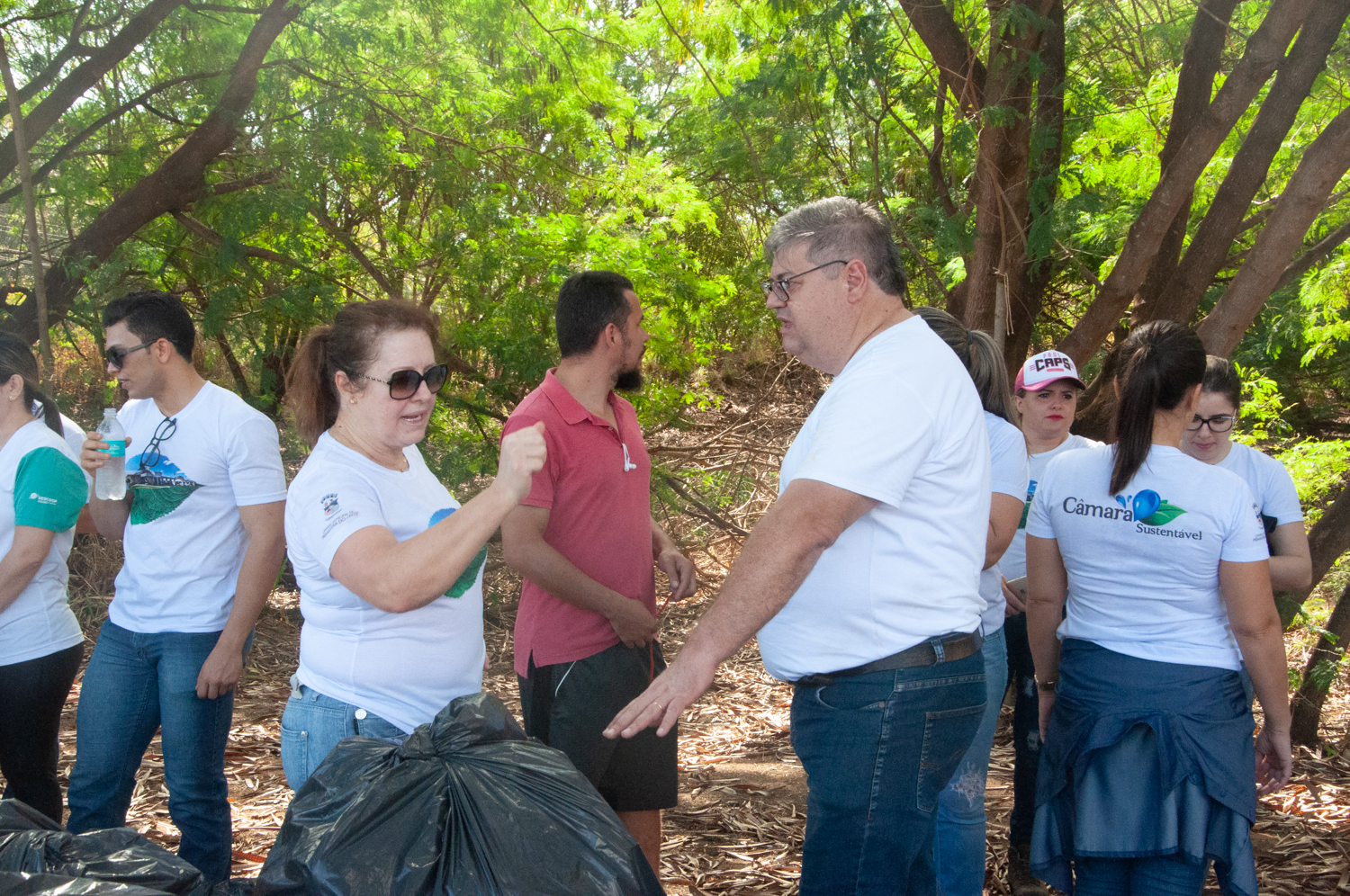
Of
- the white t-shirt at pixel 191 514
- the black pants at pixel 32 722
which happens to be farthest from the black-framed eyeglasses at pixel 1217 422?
the black pants at pixel 32 722

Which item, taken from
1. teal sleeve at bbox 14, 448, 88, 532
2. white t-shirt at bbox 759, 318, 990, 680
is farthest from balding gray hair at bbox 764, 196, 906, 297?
teal sleeve at bbox 14, 448, 88, 532

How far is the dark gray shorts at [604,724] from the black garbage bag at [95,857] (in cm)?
118

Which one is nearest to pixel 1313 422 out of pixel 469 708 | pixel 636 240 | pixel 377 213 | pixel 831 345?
pixel 636 240

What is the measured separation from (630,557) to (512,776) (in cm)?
139

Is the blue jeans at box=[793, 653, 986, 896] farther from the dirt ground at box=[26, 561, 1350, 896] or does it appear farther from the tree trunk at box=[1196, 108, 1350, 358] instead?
the tree trunk at box=[1196, 108, 1350, 358]

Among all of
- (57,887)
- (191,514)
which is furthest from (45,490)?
(57,887)

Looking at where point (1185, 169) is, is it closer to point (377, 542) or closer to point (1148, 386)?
point (1148, 386)

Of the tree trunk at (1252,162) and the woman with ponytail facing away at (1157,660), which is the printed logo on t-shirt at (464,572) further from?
the tree trunk at (1252,162)

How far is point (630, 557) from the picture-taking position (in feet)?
10.0

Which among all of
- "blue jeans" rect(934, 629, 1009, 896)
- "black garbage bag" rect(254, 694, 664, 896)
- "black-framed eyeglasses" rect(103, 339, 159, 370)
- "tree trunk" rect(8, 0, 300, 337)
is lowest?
"blue jeans" rect(934, 629, 1009, 896)

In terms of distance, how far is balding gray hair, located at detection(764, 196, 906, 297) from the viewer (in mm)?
2156

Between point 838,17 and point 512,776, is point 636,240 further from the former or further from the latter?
point 512,776

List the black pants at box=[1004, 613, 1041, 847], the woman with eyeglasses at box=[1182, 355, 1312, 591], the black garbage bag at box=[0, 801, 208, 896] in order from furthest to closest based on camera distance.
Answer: the black pants at box=[1004, 613, 1041, 847], the woman with eyeglasses at box=[1182, 355, 1312, 591], the black garbage bag at box=[0, 801, 208, 896]

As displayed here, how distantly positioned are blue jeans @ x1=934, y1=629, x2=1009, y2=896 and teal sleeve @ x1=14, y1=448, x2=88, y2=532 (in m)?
2.69
